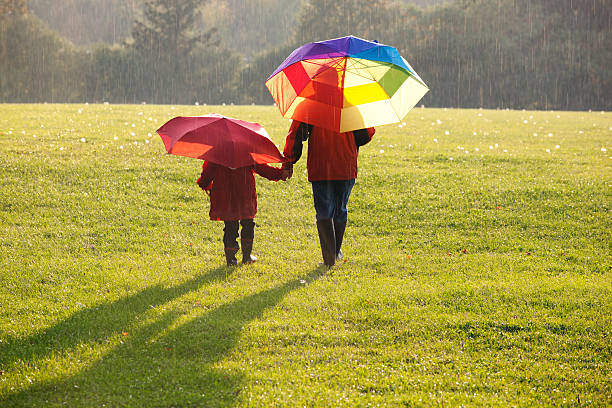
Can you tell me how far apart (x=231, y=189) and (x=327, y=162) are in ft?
3.72

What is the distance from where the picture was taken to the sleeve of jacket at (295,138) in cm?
632

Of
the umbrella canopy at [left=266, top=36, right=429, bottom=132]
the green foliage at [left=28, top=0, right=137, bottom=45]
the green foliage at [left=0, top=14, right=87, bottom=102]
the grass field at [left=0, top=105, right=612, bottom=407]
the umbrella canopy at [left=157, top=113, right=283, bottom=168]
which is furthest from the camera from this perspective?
the green foliage at [left=28, top=0, right=137, bottom=45]

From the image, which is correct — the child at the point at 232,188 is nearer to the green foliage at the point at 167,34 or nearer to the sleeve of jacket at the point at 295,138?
the sleeve of jacket at the point at 295,138

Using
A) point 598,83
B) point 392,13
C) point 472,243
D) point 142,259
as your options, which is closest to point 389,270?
point 472,243

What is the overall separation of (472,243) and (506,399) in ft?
12.4

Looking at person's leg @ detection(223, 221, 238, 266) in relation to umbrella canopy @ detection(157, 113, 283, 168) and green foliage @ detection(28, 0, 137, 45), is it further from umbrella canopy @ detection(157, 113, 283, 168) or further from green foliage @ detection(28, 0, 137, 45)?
green foliage @ detection(28, 0, 137, 45)

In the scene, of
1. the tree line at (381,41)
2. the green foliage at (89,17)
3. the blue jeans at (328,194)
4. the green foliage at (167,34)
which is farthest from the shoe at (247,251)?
the green foliage at (89,17)

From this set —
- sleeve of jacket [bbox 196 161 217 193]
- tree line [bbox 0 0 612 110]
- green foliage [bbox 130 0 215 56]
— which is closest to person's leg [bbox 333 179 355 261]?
sleeve of jacket [bbox 196 161 217 193]

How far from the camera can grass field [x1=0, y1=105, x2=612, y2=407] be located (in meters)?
4.41

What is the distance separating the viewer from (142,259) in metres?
7.07

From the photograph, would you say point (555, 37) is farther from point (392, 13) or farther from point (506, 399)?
point (506, 399)

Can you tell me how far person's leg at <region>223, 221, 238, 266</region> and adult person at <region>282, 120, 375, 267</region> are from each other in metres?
0.89

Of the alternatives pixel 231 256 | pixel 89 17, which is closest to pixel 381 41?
pixel 89 17

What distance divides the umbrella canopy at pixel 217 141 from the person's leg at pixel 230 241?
987mm
